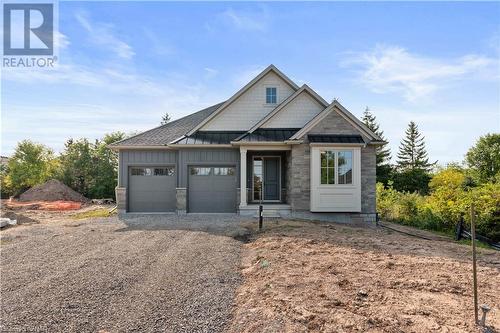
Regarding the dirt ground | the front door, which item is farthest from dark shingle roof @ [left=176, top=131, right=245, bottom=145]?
the dirt ground

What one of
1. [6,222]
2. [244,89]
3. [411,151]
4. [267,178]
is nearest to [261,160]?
[267,178]

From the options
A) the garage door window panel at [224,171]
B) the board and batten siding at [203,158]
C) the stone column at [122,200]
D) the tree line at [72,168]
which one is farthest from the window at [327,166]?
the tree line at [72,168]

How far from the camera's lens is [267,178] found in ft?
49.6

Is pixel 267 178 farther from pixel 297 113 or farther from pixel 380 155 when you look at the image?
pixel 380 155

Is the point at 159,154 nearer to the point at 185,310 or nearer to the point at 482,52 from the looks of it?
the point at 185,310

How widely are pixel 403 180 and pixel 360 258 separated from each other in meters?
29.4

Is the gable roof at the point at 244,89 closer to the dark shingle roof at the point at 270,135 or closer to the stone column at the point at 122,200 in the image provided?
the dark shingle roof at the point at 270,135

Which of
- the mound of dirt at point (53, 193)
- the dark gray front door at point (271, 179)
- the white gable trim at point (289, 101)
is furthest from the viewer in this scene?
the mound of dirt at point (53, 193)

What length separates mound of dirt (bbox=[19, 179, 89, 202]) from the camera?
71.3 feet

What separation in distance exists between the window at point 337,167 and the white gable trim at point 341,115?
48.7 inches

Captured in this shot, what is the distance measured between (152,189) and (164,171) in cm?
104

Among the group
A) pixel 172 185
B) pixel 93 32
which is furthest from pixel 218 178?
pixel 93 32

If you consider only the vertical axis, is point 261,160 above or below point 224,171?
above

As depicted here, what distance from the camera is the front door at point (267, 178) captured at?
1506cm
